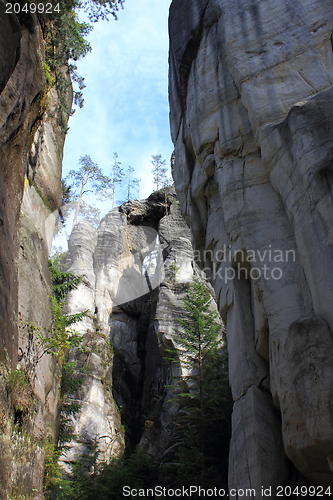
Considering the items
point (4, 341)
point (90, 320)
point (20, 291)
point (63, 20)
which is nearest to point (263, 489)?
point (4, 341)

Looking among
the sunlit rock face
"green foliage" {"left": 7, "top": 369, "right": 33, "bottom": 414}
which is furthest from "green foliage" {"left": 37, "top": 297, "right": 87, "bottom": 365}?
the sunlit rock face

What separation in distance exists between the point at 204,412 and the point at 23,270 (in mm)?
7668

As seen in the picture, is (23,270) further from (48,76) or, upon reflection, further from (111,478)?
(111,478)

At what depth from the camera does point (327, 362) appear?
6.84 m

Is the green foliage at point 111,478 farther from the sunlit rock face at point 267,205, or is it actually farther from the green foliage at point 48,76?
the green foliage at point 48,76

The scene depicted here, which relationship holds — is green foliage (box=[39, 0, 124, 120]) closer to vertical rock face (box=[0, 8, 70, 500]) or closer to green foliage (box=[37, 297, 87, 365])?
vertical rock face (box=[0, 8, 70, 500])

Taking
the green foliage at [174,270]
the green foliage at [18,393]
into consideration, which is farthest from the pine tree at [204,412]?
the green foliage at [174,270]

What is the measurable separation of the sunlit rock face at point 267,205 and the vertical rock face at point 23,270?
13.1 ft

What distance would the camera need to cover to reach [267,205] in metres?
9.82

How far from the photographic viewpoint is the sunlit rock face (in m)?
7.25

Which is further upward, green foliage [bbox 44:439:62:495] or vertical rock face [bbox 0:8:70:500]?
vertical rock face [bbox 0:8:70:500]

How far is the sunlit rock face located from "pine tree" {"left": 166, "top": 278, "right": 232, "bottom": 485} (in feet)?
12.8

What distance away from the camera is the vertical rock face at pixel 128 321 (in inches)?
736

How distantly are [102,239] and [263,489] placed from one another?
2214cm
